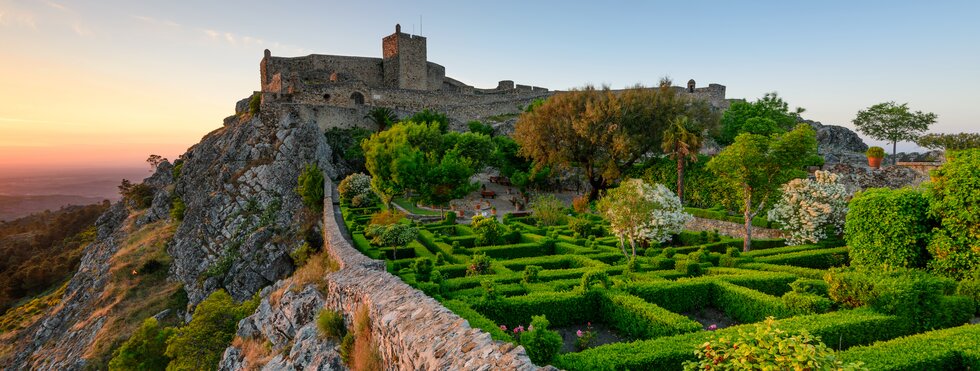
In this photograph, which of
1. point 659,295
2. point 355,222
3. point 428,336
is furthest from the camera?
point 355,222

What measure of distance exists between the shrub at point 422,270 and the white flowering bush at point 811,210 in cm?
1673

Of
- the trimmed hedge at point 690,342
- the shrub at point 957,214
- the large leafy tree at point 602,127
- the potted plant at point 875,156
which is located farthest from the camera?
the large leafy tree at point 602,127

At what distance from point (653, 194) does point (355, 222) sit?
14.5 metres

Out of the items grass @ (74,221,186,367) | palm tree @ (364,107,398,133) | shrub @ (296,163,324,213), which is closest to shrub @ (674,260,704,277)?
shrub @ (296,163,324,213)

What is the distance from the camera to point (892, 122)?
1613 inches

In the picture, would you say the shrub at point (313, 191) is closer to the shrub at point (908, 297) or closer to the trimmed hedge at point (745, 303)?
the trimmed hedge at point (745, 303)

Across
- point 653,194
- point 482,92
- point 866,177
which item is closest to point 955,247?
point 653,194

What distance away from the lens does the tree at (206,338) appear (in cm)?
1797

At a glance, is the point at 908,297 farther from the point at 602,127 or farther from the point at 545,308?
the point at 602,127

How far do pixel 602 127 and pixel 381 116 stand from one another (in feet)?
78.4

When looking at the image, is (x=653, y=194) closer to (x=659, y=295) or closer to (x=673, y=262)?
(x=673, y=262)

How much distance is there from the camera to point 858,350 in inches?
354

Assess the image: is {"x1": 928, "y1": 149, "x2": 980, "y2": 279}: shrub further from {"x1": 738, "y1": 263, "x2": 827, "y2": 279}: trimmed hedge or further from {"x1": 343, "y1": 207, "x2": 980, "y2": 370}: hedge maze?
{"x1": 738, "y1": 263, "x2": 827, "y2": 279}: trimmed hedge

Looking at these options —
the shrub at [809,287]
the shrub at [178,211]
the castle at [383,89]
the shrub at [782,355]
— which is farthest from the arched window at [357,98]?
the shrub at [782,355]
